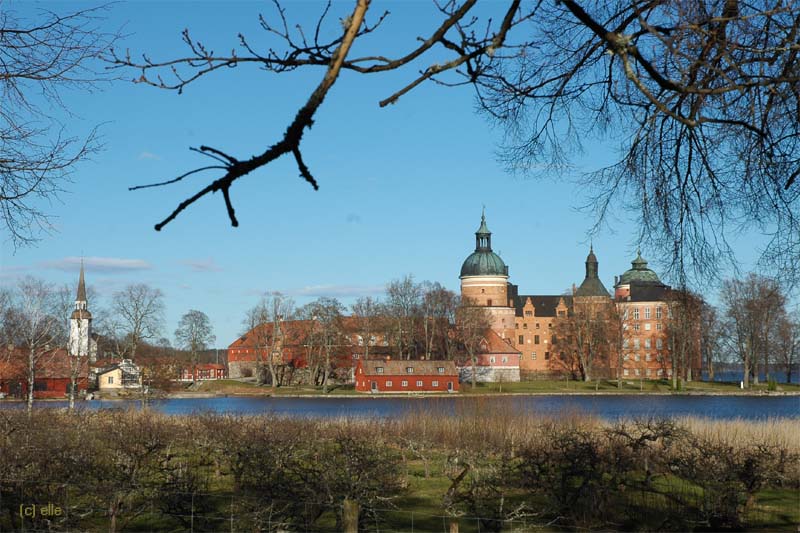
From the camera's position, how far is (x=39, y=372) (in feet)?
166

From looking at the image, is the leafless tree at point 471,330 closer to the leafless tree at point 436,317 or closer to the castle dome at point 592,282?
the leafless tree at point 436,317

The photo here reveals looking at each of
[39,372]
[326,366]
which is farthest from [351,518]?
[326,366]

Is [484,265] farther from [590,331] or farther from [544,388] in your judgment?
[544,388]

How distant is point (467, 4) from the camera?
252 cm

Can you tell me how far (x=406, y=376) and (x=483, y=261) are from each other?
2805 cm

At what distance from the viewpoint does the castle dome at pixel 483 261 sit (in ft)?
299

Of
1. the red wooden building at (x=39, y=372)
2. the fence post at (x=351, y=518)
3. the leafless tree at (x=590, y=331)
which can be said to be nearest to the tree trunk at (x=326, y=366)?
the red wooden building at (x=39, y=372)

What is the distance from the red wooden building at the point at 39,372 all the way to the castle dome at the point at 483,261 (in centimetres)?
4418

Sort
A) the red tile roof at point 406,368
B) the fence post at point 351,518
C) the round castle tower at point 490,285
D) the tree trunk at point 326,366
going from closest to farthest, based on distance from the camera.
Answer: the fence post at point 351,518
the red tile roof at point 406,368
the tree trunk at point 326,366
the round castle tower at point 490,285

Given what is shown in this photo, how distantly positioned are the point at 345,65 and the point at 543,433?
16.1 m

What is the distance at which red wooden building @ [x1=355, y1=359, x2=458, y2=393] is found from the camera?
6519cm

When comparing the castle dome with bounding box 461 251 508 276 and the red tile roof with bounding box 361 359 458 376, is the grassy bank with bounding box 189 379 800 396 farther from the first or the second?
the castle dome with bounding box 461 251 508 276

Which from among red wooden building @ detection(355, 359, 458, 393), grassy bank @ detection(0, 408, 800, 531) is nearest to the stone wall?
red wooden building @ detection(355, 359, 458, 393)

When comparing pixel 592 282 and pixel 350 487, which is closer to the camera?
pixel 350 487
